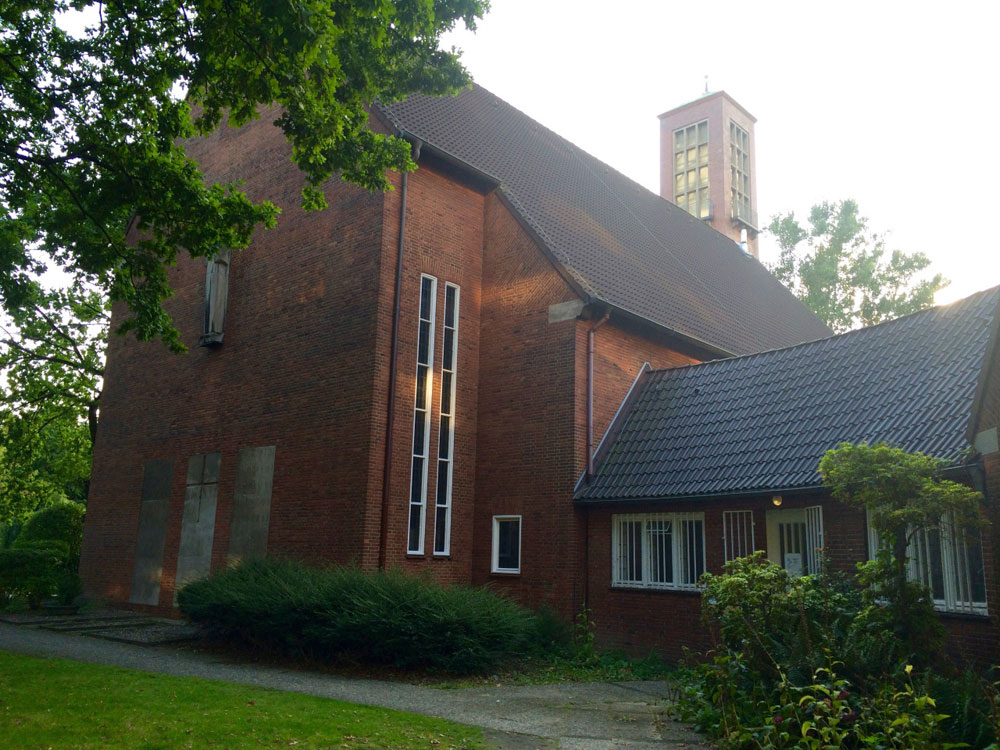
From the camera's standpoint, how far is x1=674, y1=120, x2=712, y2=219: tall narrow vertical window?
111ft

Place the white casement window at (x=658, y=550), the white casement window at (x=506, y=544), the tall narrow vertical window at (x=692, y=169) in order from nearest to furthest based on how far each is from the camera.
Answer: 1. the white casement window at (x=658, y=550)
2. the white casement window at (x=506, y=544)
3. the tall narrow vertical window at (x=692, y=169)

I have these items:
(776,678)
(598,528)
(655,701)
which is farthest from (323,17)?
(598,528)

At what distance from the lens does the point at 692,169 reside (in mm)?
34438

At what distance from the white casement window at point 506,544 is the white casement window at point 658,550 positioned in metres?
1.98

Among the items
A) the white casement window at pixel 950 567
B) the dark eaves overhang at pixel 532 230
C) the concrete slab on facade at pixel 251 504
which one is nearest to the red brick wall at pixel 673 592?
the white casement window at pixel 950 567

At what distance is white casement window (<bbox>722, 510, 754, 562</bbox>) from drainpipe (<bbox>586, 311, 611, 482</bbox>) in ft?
9.03

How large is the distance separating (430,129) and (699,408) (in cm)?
806

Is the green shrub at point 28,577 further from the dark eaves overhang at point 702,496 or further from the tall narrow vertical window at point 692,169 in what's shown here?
the tall narrow vertical window at point 692,169

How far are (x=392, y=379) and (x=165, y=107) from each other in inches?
244

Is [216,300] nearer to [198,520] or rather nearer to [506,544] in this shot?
[198,520]

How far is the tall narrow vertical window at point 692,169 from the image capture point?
111 feet

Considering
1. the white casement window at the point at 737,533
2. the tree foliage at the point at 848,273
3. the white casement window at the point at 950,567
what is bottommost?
the white casement window at the point at 950,567

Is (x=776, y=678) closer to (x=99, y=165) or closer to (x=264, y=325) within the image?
(x=99, y=165)

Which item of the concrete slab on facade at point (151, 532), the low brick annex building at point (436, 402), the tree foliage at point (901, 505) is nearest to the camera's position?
the tree foliage at point (901, 505)
